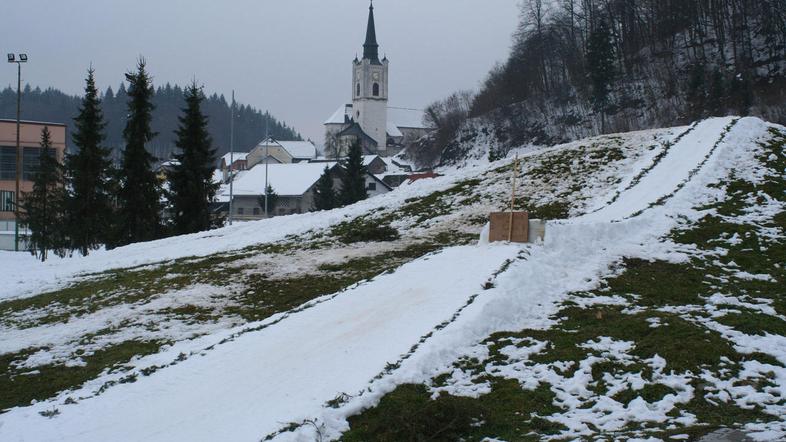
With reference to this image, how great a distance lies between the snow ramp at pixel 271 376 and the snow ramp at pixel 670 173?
333 inches

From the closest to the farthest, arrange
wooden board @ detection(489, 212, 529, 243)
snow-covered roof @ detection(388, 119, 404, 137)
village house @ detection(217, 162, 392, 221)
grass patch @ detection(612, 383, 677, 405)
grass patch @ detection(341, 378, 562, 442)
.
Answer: grass patch @ detection(341, 378, 562, 442) → grass patch @ detection(612, 383, 677, 405) → wooden board @ detection(489, 212, 529, 243) → village house @ detection(217, 162, 392, 221) → snow-covered roof @ detection(388, 119, 404, 137)

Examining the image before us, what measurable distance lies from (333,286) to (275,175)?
82.5m

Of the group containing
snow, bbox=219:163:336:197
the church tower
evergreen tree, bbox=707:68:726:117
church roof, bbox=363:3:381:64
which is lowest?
snow, bbox=219:163:336:197

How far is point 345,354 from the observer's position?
12.8 m

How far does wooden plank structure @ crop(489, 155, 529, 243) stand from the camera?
18.5 m

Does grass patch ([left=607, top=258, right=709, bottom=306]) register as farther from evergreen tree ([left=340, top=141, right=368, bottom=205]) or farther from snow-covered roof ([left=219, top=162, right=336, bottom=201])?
snow-covered roof ([left=219, top=162, right=336, bottom=201])

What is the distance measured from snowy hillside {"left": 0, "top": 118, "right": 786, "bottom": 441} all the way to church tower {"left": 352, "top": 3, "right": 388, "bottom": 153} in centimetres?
14858

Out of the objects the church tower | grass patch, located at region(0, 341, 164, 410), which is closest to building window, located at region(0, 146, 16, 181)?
grass patch, located at region(0, 341, 164, 410)

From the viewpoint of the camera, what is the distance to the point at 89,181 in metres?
39.1

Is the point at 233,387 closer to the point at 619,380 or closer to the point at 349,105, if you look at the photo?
the point at 619,380

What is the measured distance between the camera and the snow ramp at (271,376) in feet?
35.2

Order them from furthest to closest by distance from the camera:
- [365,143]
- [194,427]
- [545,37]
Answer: [365,143] < [545,37] < [194,427]

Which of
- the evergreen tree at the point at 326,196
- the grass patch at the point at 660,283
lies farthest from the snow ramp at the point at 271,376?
the evergreen tree at the point at 326,196

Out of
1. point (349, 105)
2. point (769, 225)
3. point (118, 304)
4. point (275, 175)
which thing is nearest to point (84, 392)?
point (118, 304)
